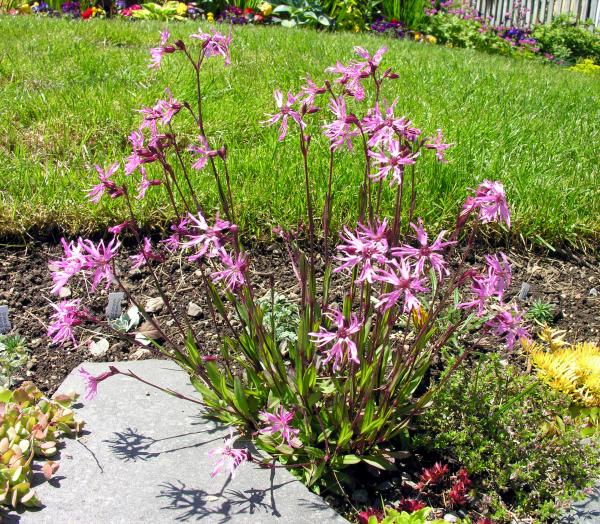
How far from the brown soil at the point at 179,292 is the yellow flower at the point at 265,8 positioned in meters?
7.01

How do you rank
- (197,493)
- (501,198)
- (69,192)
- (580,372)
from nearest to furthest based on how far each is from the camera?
(501,198)
(197,493)
(580,372)
(69,192)

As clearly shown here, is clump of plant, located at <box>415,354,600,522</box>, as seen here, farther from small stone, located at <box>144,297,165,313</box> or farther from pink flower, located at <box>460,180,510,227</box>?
small stone, located at <box>144,297,165,313</box>

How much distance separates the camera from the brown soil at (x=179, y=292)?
10.5ft

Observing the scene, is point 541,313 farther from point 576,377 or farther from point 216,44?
point 216,44

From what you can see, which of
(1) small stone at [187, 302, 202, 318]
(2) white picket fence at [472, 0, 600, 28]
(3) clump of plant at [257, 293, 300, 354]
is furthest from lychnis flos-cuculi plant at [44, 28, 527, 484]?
(2) white picket fence at [472, 0, 600, 28]

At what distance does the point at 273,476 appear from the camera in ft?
7.74

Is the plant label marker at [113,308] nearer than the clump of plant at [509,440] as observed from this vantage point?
No

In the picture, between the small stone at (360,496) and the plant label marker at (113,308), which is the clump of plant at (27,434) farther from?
the small stone at (360,496)

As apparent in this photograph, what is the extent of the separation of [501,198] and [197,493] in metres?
1.30

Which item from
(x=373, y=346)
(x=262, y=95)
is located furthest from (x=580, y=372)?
(x=262, y=95)

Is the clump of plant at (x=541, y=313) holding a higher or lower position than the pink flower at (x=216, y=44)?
lower

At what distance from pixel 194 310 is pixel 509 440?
5.09 feet

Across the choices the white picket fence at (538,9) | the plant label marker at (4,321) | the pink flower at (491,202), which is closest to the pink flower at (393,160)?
the pink flower at (491,202)

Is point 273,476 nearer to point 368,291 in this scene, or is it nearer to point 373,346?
point 373,346
